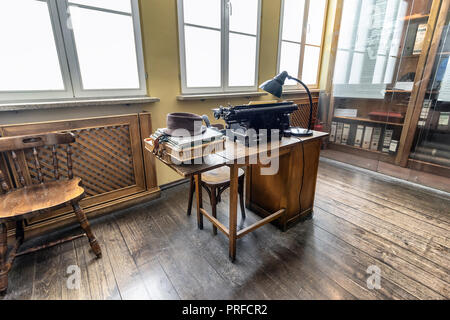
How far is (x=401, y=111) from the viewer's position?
9.85 ft

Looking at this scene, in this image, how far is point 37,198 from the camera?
1.45 meters

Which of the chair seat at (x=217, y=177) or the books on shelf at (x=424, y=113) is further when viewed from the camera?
the books on shelf at (x=424, y=113)

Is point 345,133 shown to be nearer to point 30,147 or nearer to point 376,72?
point 376,72

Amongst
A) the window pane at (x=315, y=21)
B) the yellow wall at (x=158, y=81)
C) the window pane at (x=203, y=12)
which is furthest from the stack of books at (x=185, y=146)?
the window pane at (x=315, y=21)

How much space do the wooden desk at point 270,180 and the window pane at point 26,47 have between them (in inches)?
57.8

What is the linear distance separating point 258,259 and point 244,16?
9.14 ft

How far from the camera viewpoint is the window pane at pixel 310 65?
3708 millimetres

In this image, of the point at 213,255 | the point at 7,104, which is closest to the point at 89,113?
the point at 7,104

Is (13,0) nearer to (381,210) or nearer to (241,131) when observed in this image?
(241,131)

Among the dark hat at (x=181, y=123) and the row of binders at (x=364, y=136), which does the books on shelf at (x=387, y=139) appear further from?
the dark hat at (x=181, y=123)

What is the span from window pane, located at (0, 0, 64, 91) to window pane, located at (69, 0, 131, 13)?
0.29 metres
